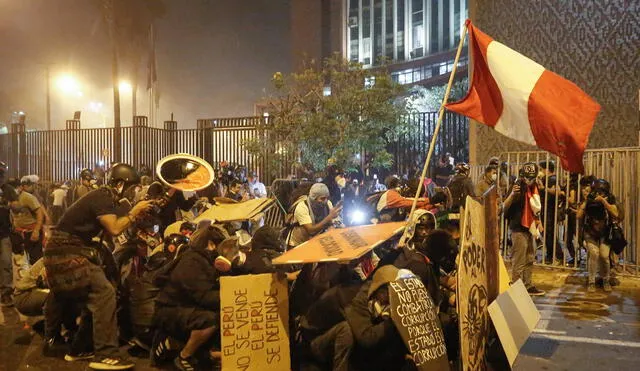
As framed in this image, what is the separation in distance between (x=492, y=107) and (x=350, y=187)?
8893mm

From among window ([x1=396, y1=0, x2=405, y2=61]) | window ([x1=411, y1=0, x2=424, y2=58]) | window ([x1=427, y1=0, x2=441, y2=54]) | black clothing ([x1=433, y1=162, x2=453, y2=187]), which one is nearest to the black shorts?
black clothing ([x1=433, y1=162, x2=453, y2=187])

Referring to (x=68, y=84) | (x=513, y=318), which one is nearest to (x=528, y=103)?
(x=513, y=318)

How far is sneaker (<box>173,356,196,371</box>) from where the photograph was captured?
553 cm

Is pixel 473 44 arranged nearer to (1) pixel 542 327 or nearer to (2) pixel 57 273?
(1) pixel 542 327

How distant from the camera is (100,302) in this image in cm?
562

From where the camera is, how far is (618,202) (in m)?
9.46

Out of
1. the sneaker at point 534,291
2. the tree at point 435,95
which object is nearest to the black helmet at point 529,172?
the sneaker at point 534,291

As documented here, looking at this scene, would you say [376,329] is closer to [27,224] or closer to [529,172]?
[529,172]

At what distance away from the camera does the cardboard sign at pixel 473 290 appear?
4121 mm

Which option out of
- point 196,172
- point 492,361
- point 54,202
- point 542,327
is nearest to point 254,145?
point 54,202

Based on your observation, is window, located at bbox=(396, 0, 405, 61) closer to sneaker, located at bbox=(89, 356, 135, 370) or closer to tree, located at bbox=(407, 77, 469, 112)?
tree, located at bbox=(407, 77, 469, 112)

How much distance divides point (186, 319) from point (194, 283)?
369 millimetres

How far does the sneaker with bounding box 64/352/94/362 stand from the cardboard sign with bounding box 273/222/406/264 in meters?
2.70

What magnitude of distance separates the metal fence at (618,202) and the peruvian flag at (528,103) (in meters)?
4.86
